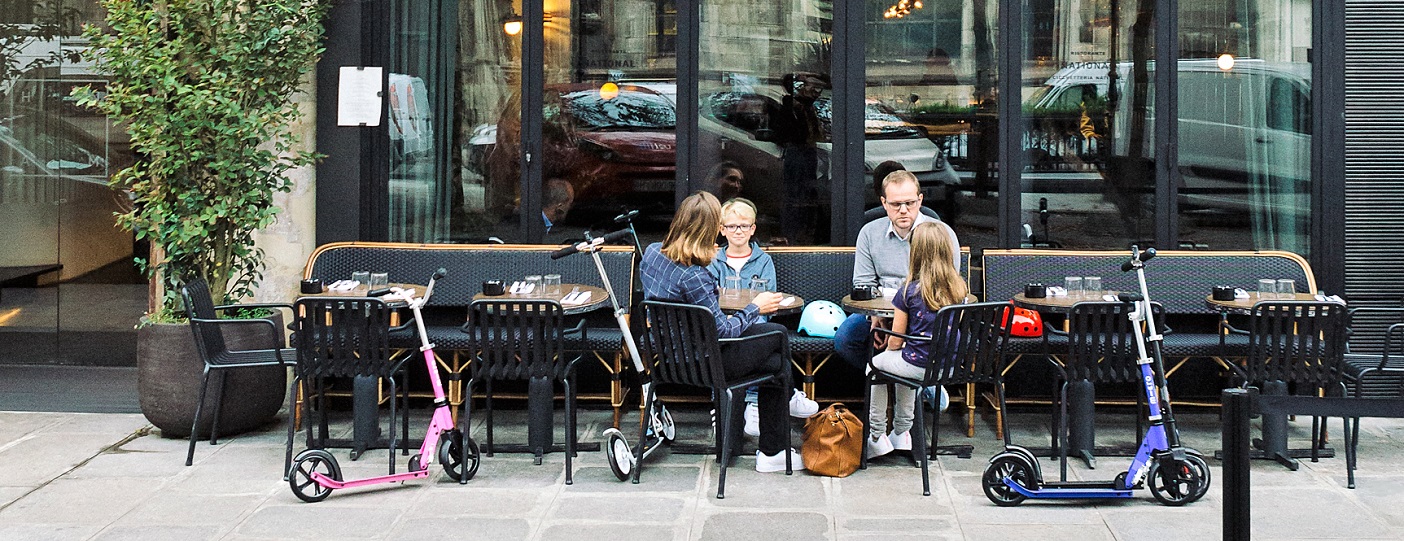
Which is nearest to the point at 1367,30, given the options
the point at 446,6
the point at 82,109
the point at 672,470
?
the point at 672,470

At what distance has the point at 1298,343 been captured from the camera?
6301mm

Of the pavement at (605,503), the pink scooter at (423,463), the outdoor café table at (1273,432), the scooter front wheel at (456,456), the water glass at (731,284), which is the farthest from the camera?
the water glass at (731,284)

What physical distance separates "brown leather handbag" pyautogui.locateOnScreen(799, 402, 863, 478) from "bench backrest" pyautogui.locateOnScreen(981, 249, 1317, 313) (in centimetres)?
167

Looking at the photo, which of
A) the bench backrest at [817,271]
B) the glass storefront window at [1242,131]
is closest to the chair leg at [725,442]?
the bench backrest at [817,271]

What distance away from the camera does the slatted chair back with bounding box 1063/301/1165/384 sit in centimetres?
616

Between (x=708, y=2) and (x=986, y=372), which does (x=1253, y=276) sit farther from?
(x=708, y=2)

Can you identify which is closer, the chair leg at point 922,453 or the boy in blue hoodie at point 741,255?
the chair leg at point 922,453

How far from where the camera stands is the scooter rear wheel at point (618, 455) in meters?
6.05

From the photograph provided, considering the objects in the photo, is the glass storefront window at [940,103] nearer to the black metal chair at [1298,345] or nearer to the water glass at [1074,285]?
the water glass at [1074,285]

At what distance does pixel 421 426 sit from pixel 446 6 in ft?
8.33

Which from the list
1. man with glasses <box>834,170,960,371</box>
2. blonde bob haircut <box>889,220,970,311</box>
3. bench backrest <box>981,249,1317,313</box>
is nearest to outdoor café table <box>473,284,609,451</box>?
man with glasses <box>834,170,960,371</box>

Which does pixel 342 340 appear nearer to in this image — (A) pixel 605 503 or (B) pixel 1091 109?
(A) pixel 605 503

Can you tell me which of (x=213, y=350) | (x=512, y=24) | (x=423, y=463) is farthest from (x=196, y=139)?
(x=423, y=463)

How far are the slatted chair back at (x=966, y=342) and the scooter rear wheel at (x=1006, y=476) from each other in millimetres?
509
